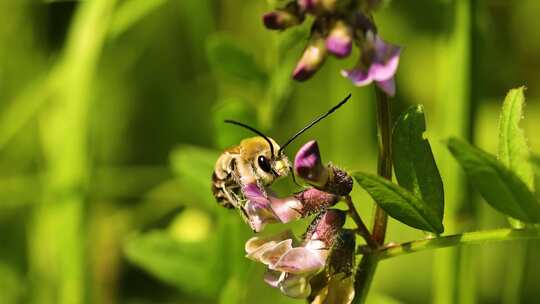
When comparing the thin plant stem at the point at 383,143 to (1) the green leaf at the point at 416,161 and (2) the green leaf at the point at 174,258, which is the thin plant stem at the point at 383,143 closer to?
(1) the green leaf at the point at 416,161

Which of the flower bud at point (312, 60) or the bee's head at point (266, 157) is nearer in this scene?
the flower bud at point (312, 60)

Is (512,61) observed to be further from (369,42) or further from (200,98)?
(369,42)

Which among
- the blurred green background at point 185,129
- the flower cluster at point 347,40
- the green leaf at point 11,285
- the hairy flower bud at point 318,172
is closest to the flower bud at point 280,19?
the flower cluster at point 347,40

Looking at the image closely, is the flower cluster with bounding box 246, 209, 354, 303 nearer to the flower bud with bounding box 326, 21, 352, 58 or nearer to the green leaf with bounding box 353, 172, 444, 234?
the green leaf with bounding box 353, 172, 444, 234

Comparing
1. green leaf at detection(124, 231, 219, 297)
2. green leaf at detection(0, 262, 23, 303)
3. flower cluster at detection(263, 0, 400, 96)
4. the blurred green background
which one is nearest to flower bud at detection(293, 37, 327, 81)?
flower cluster at detection(263, 0, 400, 96)

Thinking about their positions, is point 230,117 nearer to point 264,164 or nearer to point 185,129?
point 264,164

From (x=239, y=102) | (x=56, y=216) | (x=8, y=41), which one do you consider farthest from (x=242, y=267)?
(x=8, y=41)

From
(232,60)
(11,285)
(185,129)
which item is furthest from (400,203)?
(185,129)
